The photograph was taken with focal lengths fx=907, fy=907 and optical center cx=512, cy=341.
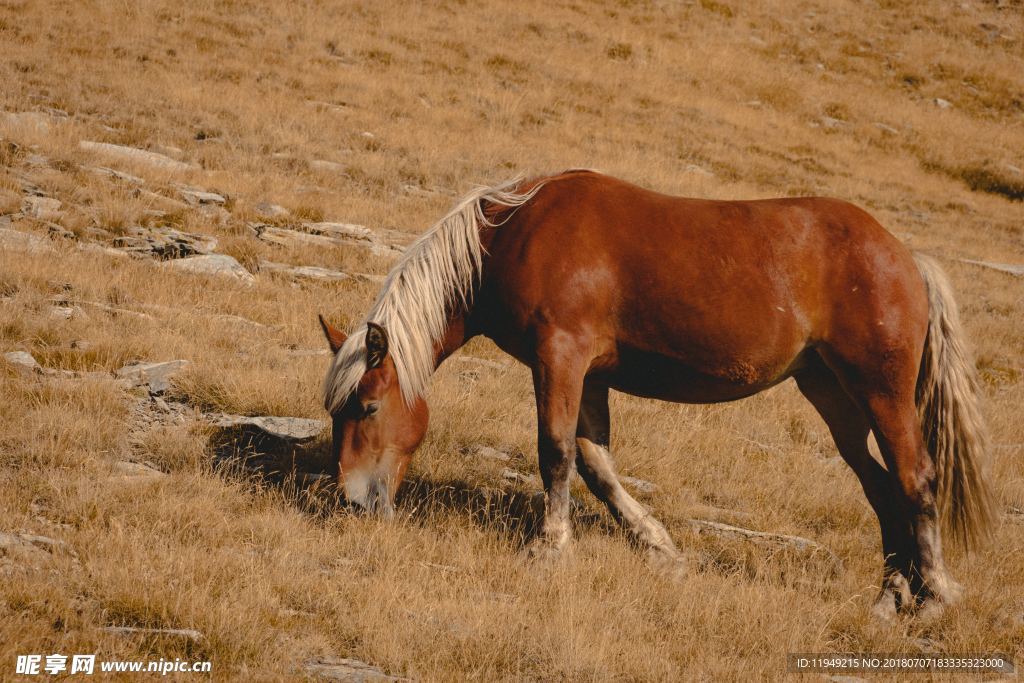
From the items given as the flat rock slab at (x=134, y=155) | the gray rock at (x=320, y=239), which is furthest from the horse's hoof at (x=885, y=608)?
the flat rock slab at (x=134, y=155)

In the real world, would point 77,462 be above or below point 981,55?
below

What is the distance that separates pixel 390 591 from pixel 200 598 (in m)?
0.88

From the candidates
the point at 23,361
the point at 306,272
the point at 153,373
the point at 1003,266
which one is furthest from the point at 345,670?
the point at 1003,266

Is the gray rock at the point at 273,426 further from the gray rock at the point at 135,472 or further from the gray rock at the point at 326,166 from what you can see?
the gray rock at the point at 326,166

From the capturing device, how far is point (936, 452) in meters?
5.50

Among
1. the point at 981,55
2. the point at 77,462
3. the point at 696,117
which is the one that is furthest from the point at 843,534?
the point at 981,55

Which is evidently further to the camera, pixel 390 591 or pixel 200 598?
→ pixel 390 591

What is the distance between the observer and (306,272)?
1032 centimetres

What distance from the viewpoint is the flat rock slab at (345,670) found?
12.3ft

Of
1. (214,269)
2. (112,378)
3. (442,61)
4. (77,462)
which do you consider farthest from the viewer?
(442,61)

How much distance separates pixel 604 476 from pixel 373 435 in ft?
4.95

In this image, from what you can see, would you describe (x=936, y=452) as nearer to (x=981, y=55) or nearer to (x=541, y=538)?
(x=541, y=538)

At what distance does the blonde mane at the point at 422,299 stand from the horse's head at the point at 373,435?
6 centimetres

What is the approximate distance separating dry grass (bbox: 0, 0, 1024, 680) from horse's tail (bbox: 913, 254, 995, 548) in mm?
340
